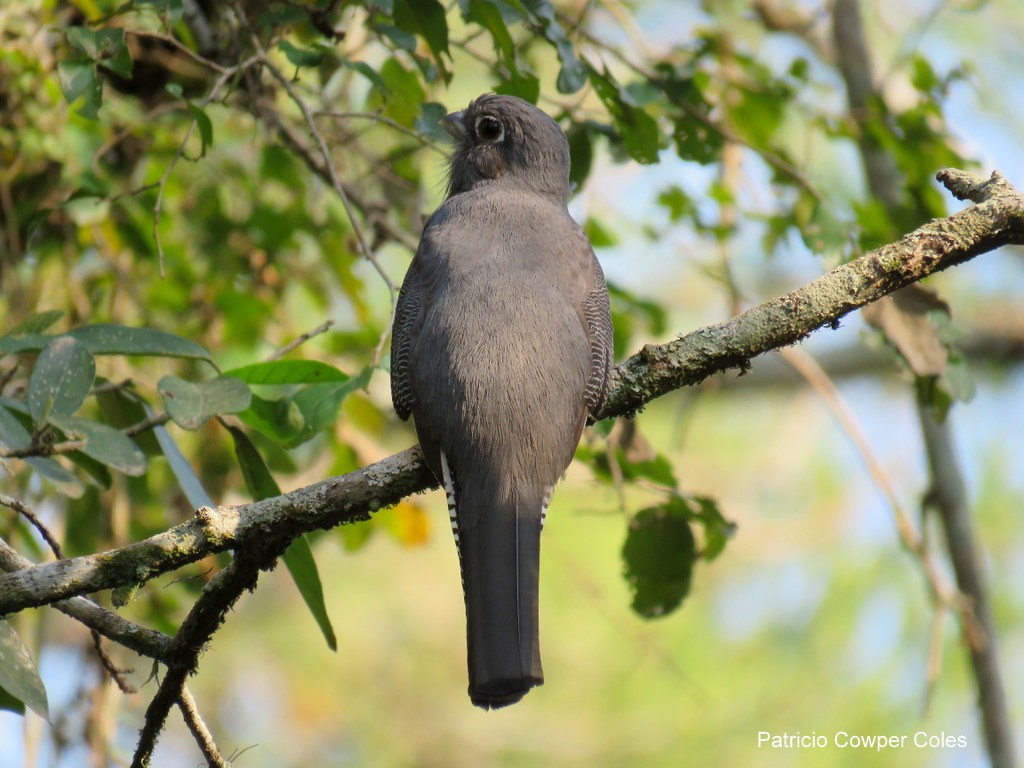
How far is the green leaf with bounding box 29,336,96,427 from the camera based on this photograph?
8.96 feet

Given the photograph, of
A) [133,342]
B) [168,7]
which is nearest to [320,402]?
[133,342]

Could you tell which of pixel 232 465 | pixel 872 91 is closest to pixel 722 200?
pixel 872 91

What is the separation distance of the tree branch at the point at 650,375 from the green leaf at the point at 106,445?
0.37 m

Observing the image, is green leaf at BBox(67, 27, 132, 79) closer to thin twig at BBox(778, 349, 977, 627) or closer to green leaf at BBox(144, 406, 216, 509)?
green leaf at BBox(144, 406, 216, 509)

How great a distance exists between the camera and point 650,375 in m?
2.91

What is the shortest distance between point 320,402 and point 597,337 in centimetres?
80

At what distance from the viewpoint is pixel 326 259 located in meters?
4.99

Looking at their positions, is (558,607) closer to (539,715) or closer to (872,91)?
(539,715)

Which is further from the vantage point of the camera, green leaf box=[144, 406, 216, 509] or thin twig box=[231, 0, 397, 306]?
thin twig box=[231, 0, 397, 306]

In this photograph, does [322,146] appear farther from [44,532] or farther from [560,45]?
[44,532]

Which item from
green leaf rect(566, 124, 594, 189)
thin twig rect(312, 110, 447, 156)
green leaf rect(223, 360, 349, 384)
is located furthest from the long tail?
green leaf rect(566, 124, 594, 189)

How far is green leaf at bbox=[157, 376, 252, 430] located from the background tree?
13 millimetres

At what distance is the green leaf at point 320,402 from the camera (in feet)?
10.0

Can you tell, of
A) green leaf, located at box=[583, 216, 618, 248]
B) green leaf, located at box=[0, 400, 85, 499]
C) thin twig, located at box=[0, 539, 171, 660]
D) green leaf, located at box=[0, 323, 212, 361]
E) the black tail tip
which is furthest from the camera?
green leaf, located at box=[583, 216, 618, 248]
